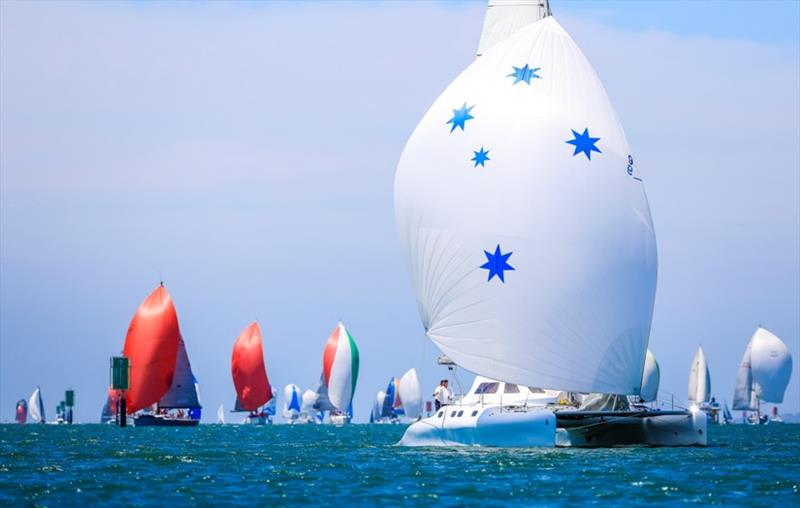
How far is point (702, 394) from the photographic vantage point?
445 ft

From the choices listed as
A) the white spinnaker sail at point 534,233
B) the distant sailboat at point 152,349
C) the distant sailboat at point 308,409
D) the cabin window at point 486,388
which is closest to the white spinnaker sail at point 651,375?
the distant sailboat at point 152,349

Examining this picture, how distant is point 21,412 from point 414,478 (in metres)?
146

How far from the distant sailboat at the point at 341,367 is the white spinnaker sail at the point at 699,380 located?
29.1 m

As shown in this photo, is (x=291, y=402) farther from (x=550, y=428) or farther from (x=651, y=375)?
(x=550, y=428)

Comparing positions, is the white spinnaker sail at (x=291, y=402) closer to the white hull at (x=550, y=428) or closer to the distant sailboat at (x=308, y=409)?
the distant sailboat at (x=308, y=409)

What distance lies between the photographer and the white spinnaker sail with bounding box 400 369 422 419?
15388 cm

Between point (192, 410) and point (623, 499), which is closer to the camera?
point (623, 499)

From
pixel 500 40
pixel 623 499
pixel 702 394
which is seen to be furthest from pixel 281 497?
pixel 702 394

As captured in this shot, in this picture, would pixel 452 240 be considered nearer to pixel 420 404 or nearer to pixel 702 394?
pixel 702 394

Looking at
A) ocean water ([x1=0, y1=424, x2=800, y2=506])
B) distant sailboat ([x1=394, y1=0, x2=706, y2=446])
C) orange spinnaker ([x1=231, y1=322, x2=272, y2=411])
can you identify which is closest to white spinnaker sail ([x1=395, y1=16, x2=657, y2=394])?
distant sailboat ([x1=394, y1=0, x2=706, y2=446])

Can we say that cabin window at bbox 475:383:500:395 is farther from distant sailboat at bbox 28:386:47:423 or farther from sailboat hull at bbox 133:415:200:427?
distant sailboat at bbox 28:386:47:423

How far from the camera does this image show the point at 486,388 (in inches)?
1864

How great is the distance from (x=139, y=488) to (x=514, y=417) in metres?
12.7

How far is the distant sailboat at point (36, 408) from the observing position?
590 ft
